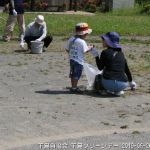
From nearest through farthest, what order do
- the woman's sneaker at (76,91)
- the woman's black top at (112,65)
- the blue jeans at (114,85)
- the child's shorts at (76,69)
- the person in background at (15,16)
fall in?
the blue jeans at (114,85)
the woman's black top at (112,65)
the woman's sneaker at (76,91)
the child's shorts at (76,69)
the person in background at (15,16)

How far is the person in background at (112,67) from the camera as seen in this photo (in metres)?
9.75

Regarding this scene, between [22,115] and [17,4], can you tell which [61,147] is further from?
[17,4]

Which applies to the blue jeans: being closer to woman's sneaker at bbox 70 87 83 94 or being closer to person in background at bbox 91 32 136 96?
person in background at bbox 91 32 136 96

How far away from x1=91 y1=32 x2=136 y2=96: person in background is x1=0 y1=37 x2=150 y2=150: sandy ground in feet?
0.56

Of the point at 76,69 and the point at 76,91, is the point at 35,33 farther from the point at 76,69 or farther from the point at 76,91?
the point at 76,91

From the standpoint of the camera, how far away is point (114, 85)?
31.8 feet

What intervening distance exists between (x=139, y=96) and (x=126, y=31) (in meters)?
12.0

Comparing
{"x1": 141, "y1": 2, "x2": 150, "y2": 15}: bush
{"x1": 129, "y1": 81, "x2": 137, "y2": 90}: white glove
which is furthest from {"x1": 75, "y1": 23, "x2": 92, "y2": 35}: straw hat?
{"x1": 141, "y1": 2, "x2": 150, "y2": 15}: bush

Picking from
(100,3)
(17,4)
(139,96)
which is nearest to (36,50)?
(17,4)

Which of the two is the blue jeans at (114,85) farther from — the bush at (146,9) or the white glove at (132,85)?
the bush at (146,9)

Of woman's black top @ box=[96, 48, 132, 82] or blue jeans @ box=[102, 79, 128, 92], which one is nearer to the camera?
blue jeans @ box=[102, 79, 128, 92]

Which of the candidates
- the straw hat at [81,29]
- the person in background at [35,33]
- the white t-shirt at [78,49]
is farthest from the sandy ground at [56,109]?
the person in background at [35,33]

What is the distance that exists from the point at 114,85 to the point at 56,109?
137 centimetres

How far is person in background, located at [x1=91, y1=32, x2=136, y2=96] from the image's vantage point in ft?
32.0
